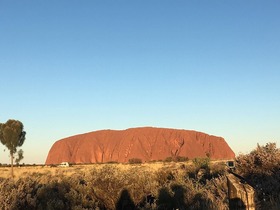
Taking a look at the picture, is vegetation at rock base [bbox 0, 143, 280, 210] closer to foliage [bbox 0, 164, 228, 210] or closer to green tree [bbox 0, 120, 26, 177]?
foliage [bbox 0, 164, 228, 210]

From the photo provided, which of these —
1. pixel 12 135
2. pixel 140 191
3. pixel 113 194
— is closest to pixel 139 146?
pixel 12 135

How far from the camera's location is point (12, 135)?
45.7 metres

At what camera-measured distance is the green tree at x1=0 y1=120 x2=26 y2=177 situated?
149ft

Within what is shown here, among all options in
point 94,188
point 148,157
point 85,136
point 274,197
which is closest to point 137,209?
point 94,188

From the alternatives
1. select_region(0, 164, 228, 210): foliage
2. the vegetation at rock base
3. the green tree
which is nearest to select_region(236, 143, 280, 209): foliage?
the vegetation at rock base

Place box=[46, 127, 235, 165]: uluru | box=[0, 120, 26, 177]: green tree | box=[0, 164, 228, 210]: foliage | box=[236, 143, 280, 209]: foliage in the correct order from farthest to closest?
box=[46, 127, 235, 165]: uluru → box=[0, 120, 26, 177]: green tree → box=[0, 164, 228, 210]: foliage → box=[236, 143, 280, 209]: foliage

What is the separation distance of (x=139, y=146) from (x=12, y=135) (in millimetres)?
95231

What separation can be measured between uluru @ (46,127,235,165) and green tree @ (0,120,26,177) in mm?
89278

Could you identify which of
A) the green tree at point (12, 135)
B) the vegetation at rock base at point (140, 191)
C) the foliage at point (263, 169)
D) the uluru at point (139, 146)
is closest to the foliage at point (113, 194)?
the vegetation at rock base at point (140, 191)

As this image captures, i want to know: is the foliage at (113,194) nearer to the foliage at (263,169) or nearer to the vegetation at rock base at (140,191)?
the vegetation at rock base at (140,191)

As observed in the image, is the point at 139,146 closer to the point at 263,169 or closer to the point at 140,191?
the point at 140,191

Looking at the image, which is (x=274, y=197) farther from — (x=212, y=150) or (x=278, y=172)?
(x=212, y=150)

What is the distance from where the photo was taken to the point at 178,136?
473ft

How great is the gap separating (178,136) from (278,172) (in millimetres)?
134071
